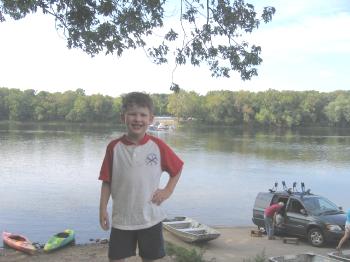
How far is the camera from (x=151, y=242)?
411cm

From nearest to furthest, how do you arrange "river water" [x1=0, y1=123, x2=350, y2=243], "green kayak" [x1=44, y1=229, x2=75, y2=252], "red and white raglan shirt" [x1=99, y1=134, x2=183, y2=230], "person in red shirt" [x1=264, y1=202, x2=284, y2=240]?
"red and white raglan shirt" [x1=99, y1=134, x2=183, y2=230], "green kayak" [x1=44, y1=229, x2=75, y2=252], "person in red shirt" [x1=264, y1=202, x2=284, y2=240], "river water" [x1=0, y1=123, x2=350, y2=243]

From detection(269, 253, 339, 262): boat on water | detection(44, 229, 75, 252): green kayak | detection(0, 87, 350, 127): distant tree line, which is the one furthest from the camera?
detection(0, 87, 350, 127): distant tree line

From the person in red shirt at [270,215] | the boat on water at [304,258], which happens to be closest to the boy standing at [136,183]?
the boat on water at [304,258]

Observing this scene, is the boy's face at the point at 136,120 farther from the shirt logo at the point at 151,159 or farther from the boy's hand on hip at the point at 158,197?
the boy's hand on hip at the point at 158,197

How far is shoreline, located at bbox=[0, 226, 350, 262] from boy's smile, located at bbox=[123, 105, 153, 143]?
7.37 meters

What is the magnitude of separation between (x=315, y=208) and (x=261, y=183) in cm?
1930

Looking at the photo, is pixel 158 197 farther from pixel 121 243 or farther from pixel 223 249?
pixel 223 249

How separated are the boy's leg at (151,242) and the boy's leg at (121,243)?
61 millimetres

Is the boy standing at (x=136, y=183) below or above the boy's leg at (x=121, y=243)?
above

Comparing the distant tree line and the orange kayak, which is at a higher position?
the distant tree line

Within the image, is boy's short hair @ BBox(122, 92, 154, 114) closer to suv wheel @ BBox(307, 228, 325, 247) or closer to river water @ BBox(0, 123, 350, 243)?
suv wheel @ BBox(307, 228, 325, 247)

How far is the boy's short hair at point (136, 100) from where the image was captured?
13.5 ft

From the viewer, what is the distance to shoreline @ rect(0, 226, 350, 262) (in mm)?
12328

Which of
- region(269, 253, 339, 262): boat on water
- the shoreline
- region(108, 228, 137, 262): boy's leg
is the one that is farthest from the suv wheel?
region(108, 228, 137, 262): boy's leg
